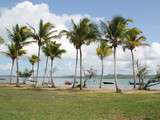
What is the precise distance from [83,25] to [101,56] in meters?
16.3

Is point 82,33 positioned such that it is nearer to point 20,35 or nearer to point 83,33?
point 83,33

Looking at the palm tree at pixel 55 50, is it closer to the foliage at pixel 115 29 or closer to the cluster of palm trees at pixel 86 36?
the cluster of palm trees at pixel 86 36

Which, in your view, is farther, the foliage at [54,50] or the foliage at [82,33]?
the foliage at [54,50]

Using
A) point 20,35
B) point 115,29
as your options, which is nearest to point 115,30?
point 115,29

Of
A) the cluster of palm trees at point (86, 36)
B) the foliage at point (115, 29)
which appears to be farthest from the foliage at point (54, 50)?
the foliage at point (115, 29)

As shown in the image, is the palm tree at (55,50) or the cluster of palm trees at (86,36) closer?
the cluster of palm trees at (86,36)

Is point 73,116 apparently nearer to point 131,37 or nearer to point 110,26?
point 110,26

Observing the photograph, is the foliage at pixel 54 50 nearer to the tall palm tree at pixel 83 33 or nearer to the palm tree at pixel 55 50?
the palm tree at pixel 55 50

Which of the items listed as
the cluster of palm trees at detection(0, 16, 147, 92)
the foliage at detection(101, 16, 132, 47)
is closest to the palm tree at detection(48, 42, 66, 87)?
the cluster of palm trees at detection(0, 16, 147, 92)

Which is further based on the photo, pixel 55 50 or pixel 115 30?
pixel 55 50

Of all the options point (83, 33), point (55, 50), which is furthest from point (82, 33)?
point (55, 50)

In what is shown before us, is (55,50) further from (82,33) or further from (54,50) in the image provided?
(82,33)

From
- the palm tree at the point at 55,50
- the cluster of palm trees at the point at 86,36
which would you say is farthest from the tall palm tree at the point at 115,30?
the palm tree at the point at 55,50

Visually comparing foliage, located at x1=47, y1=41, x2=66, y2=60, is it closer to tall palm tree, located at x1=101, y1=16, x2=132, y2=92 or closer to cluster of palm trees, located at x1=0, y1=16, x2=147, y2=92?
cluster of palm trees, located at x1=0, y1=16, x2=147, y2=92
